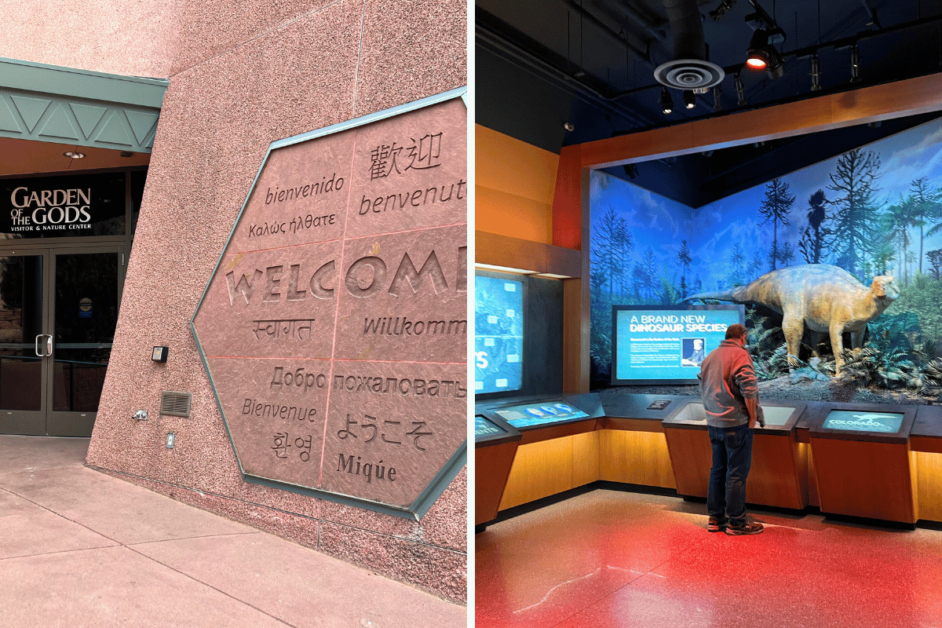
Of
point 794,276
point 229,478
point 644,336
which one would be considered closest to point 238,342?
point 229,478

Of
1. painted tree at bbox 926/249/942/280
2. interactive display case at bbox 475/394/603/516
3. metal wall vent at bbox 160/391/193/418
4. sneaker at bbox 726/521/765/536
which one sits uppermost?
Result: painted tree at bbox 926/249/942/280

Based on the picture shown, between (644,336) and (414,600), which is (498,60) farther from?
(414,600)

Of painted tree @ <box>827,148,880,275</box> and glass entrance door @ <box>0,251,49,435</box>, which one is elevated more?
painted tree @ <box>827,148,880,275</box>

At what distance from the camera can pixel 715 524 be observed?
13.4 ft

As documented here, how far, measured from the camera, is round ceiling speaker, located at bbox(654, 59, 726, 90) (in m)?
3.91

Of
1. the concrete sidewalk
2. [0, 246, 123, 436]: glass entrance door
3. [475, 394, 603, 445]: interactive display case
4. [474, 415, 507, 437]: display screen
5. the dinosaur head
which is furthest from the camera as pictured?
the dinosaur head

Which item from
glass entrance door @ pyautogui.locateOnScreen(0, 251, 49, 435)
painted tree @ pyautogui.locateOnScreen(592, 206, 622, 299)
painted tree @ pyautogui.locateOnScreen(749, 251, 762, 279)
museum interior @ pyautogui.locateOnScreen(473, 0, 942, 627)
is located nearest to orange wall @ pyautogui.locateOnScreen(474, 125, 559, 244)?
museum interior @ pyautogui.locateOnScreen(473, 0, 942, 627)

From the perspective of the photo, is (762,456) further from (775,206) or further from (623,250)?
(775,206)

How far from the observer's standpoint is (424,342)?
2.78m

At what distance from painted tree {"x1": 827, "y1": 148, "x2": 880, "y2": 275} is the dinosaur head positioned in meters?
0.27

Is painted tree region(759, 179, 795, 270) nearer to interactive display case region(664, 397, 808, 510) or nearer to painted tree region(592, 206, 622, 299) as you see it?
painted tree region(592, 206, 622, 299)

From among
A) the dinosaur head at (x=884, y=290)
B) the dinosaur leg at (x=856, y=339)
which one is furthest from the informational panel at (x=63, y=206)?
the dinosaur head at (x=884, y=290)

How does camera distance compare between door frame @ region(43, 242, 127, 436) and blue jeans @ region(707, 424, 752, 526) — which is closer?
blue jeans @ region(707, 424, 752, 526)

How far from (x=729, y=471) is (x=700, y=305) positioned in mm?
1252
